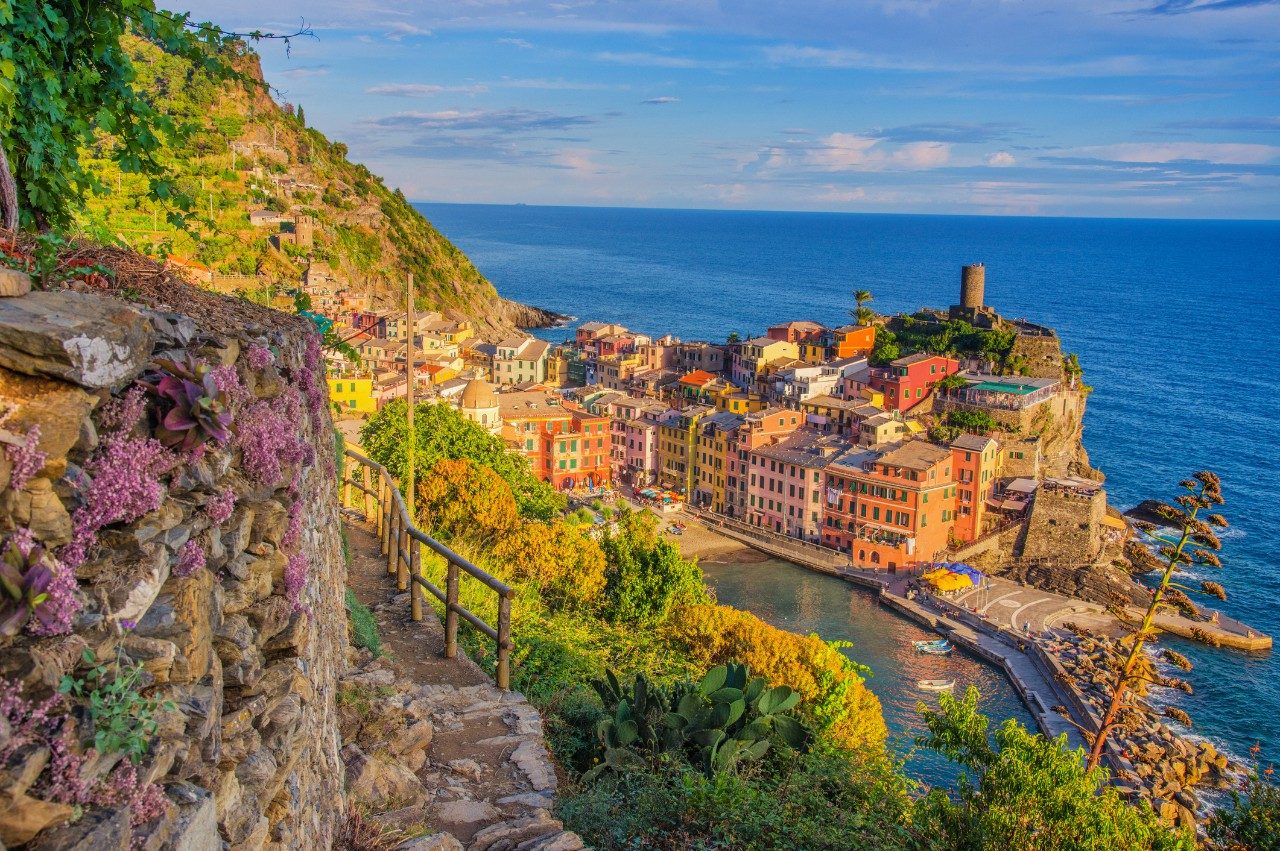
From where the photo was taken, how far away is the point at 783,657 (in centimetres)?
1920

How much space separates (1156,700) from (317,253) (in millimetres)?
A: 56077

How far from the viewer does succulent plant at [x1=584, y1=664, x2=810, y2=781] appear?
7.93 m

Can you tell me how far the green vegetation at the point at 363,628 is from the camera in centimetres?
771

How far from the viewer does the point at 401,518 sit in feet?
31.3

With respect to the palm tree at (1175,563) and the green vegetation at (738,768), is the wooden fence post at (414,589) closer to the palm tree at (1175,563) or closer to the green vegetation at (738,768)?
the green vegetation at (738,768)

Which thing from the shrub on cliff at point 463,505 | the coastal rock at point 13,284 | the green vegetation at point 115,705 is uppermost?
the coastal rock at point 13,284

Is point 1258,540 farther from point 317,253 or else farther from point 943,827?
point 317,253

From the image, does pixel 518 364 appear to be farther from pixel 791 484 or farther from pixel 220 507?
pixel 220 507

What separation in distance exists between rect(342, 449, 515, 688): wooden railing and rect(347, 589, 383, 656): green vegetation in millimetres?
507

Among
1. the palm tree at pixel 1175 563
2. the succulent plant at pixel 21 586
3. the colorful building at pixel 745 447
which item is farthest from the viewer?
the colorful building at pixel 745 447

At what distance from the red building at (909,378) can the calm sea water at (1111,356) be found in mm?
11365

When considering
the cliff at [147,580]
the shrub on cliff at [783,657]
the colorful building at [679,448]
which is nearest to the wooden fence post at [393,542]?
the cliff at [147,580]

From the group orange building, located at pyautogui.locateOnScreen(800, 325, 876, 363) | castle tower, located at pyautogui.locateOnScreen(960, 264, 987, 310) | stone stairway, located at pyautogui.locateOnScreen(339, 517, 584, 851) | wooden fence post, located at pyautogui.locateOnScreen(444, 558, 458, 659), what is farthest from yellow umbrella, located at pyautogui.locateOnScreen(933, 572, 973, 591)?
wooden fence post, located at pyautogui.locateOnScreen(444, 558, 458, 659)

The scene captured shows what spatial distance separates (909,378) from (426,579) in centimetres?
5084
